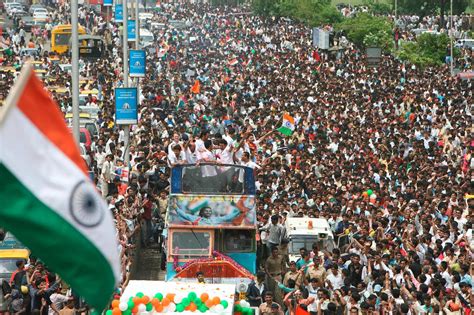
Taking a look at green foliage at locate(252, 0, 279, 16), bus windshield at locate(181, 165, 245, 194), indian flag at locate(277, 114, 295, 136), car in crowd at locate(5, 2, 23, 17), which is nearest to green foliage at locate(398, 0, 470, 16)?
green foliage at locate(252, 0, 279, 16)

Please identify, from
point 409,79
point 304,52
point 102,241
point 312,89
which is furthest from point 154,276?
point 304,52

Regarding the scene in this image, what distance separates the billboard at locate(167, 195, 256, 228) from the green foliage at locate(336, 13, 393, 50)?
1638 inches

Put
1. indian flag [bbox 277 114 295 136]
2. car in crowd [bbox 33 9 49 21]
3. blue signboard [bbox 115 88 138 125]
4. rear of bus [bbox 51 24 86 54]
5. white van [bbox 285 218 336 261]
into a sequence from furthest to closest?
car in crowd [bbox 33 9 49 21] < rear of bus [bbox 51 24 86 54] < blue signboard [bbox 115 88 138 125] < indian flag [bbox 277 114 295 136] < white van [bbox 285 218 336 261]

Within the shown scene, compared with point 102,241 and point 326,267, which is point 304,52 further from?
point 102,241

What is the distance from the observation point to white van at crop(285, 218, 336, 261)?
71.9 feet

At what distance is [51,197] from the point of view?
7797 millimetres

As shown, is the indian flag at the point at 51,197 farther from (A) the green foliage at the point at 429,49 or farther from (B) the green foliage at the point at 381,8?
(B) the green foliage at the point at 381,8

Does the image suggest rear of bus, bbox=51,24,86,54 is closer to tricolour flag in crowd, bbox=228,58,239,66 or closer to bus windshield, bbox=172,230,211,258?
tricolour flag in crowd, bbox=228,58,239,66

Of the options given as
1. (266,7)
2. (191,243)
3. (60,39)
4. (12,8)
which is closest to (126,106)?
(191,243)

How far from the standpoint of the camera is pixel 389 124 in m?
37.4

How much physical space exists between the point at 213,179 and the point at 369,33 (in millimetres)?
44181

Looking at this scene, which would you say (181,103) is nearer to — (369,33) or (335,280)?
(369,33)

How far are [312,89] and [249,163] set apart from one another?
24718 mm

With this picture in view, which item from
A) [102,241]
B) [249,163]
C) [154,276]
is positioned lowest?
[154,276]
